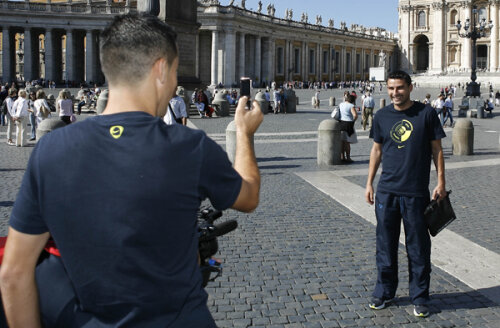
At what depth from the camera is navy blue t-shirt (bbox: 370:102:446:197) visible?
4.30 m

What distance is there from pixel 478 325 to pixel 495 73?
71.4m

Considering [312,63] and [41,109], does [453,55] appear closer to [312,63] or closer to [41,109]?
[312,63]

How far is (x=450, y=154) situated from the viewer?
13.4 m

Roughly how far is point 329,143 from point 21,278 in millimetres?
10224

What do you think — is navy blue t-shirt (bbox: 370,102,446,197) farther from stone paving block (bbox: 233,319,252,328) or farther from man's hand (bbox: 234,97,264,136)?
man's hand (bbox: 234,97,264,136)

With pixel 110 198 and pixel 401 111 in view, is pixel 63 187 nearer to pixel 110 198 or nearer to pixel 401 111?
pixel 110 198

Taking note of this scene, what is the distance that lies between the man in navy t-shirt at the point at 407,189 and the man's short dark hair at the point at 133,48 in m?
2.83

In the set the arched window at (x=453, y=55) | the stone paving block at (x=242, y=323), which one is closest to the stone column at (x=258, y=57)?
the arched window at (x=453, y=55)

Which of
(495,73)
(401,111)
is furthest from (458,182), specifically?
(495,73)

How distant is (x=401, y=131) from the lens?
14.3ft

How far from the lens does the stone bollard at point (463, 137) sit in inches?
513

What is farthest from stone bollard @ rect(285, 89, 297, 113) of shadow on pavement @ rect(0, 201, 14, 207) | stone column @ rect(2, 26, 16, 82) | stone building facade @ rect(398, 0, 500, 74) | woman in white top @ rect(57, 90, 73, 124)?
stone building facade @ rect(398, 0, 500, 74)

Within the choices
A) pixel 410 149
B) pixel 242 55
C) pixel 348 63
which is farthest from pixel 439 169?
pixel 348 63

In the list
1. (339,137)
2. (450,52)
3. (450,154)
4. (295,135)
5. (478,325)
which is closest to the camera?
(478,325)
